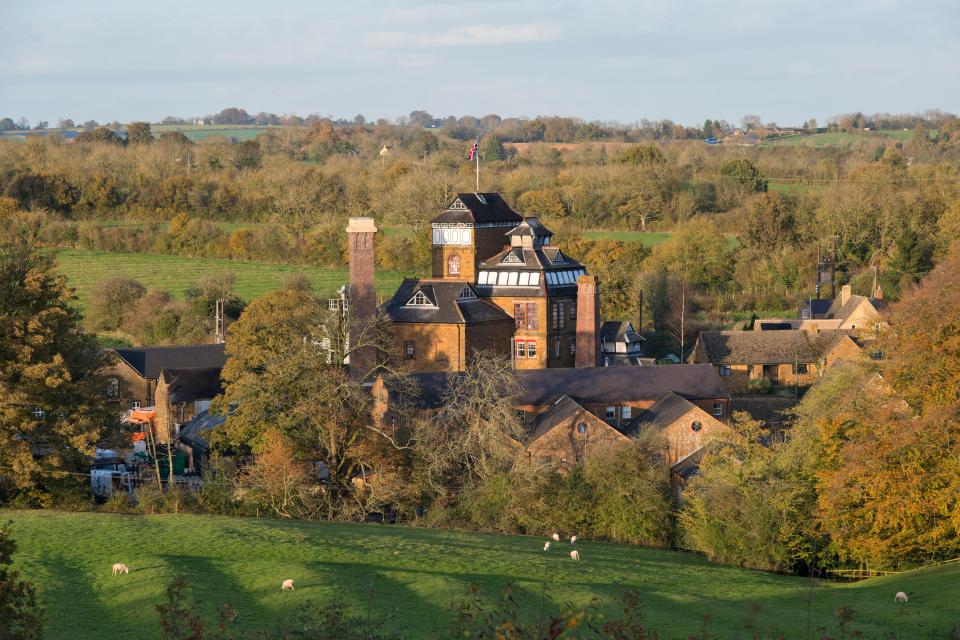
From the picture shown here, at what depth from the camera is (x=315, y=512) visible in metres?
40.7

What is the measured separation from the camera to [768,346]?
65.3 metres

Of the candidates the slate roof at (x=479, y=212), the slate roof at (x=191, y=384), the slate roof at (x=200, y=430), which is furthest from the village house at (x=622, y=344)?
the slate roof at (x=200, y=430)

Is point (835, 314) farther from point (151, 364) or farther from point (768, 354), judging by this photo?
point (151, 364)

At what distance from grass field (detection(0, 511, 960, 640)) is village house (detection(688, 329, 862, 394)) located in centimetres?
2855

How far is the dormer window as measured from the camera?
56.8 metres

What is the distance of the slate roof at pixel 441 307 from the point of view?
5650cm

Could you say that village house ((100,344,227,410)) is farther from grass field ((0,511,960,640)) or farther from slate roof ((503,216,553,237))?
grass field ((0,511,960,640))

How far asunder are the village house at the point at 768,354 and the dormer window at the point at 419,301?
15883 millimetres

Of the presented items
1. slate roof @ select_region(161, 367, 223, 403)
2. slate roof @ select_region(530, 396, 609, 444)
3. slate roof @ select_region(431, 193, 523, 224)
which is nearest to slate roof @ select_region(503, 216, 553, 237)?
slate roof @ select_region(431, 193, 523, 224)

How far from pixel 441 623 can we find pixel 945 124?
14902 centimetres

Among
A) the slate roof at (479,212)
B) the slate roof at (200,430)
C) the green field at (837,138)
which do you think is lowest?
the slate roof at (200,430)

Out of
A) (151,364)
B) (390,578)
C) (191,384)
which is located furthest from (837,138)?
(390,578)

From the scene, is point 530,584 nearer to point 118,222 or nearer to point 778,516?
point 778,516

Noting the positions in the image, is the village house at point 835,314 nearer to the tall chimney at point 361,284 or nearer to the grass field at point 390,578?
the tall chimney at point 361,284
